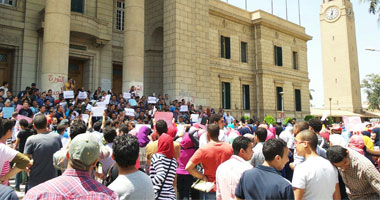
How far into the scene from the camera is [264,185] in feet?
8.97

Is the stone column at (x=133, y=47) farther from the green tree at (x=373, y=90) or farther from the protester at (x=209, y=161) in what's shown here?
the green tree at (x=373, y=90)

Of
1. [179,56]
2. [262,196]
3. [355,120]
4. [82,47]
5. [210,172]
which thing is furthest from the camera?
[179,56]

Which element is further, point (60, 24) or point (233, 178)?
point (60, 24)

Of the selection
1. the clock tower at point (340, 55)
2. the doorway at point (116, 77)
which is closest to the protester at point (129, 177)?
the doorway at point (116, 77)

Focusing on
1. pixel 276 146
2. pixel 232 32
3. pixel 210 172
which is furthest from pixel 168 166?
pixel 232 32

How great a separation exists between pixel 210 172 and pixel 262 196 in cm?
159

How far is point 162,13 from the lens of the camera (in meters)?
21.4

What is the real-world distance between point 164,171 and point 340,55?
192 feet

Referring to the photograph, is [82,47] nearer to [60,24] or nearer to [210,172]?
[60,24]

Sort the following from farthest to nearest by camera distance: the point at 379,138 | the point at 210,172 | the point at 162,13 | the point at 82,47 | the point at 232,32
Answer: the point at 232,32
the point at 162,13
the point at 82,47
the point at 379,138
the point at 210,172

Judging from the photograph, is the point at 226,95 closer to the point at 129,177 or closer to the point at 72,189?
the point at 129,177

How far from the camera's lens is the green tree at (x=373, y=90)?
215 feet

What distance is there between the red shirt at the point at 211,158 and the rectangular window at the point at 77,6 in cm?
1634

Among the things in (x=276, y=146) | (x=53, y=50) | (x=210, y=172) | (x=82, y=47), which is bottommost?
(x=210, y=172)
